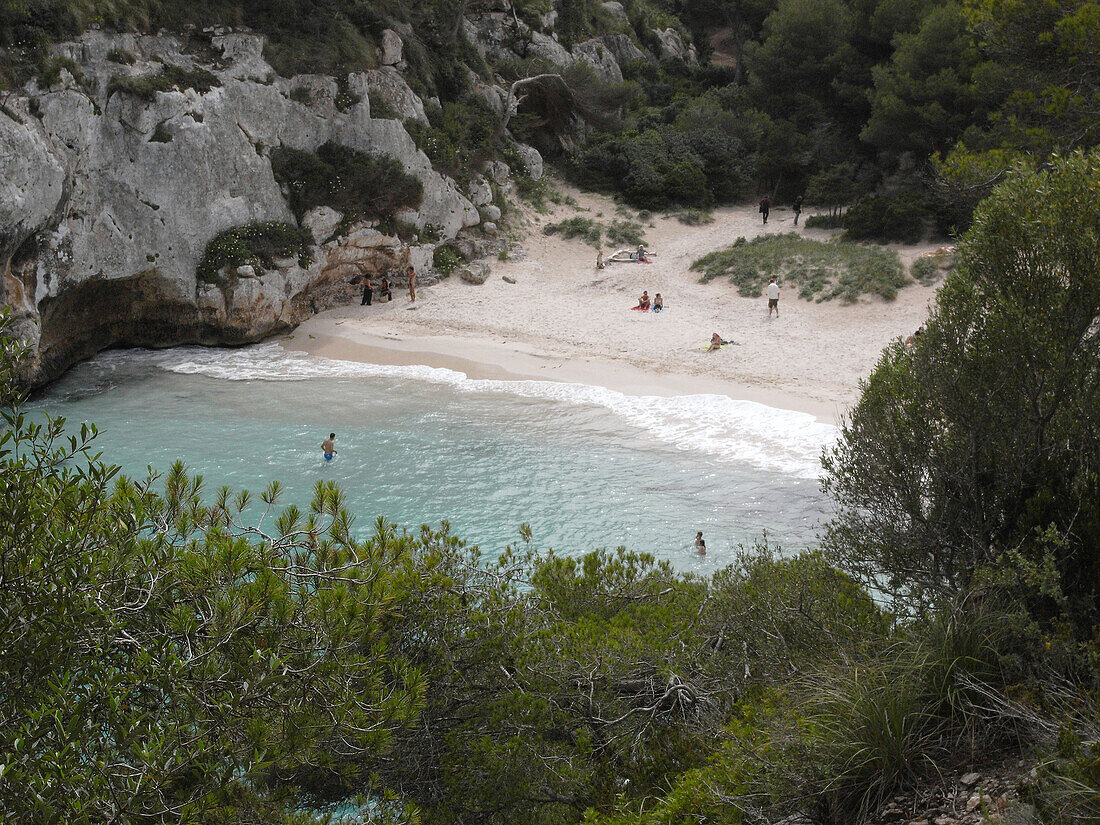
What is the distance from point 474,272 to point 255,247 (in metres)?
8.68

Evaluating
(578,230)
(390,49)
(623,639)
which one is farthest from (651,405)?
(390,49)

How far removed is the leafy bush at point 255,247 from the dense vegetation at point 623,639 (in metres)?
20.1

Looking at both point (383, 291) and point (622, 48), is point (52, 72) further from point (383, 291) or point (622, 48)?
point (622, 48)

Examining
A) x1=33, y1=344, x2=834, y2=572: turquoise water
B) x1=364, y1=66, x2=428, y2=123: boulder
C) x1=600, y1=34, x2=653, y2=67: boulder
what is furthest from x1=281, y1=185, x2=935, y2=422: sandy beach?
x1=600, y1=34, x2=653, y2=67: boulder

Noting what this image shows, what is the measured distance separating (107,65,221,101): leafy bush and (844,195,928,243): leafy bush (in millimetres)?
25245

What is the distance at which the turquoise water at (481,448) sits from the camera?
14320 millimetres

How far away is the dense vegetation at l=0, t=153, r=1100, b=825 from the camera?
12.2 feet

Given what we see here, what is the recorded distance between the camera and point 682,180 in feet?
125

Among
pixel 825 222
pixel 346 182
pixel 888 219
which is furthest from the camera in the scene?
pixel 825 222

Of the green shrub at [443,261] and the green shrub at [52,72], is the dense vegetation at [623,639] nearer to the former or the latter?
the green shrub at [52,72]

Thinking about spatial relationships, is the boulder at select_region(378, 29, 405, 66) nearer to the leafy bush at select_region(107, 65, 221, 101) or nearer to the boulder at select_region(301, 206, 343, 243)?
the boulder at select_region(301, 206, 343, 243)

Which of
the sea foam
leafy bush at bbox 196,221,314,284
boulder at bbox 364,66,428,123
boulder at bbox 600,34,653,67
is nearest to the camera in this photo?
the sea foam

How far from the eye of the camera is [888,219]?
3034cm

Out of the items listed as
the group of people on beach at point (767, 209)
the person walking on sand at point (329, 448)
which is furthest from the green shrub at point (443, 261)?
the person walking on sand at point (329, 448)
